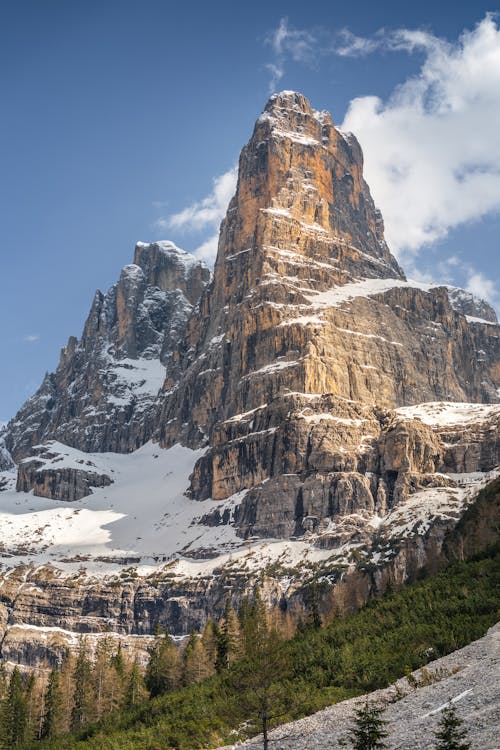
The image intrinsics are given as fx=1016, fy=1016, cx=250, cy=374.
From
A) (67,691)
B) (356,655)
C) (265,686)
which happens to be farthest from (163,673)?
(265,686)

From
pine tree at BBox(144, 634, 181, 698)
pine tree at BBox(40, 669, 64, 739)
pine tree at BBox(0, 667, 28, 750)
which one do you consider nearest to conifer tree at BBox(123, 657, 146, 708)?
pine tree at BBox(144, 634, 181, 698)

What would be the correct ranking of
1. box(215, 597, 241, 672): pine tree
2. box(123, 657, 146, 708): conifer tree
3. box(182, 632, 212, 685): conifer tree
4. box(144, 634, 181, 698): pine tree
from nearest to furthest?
box(123, 657, 146, 708): conifer tree
box(215, 597, 241, 672): pine tree
box(182, 632, 212, 685): conifer tree
box(144, 634, 181, 698): pine tree

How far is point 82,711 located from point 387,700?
67.0 meters

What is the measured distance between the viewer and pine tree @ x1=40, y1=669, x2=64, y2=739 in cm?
11506

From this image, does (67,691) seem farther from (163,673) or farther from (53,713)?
(163,673)

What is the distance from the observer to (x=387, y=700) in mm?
61281

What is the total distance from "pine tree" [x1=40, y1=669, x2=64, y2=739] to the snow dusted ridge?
57805mm

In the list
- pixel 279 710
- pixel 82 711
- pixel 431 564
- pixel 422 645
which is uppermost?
pixel 431 564

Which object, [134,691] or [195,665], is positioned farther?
[195,665]

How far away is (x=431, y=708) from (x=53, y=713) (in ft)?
238

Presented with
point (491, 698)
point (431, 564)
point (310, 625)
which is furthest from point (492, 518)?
point (491, 698)

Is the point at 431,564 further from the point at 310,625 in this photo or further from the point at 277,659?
the point at 277,659

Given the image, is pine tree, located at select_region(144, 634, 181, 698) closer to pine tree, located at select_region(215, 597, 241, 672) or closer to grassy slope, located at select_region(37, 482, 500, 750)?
pine tree, located at select_region(215, 597, 241, 672)

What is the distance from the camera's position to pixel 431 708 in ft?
181
